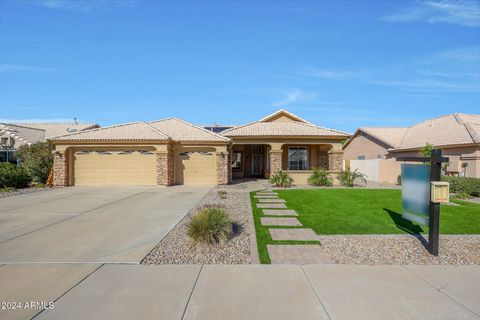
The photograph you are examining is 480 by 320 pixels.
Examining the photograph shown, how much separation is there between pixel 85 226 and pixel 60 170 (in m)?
12.9

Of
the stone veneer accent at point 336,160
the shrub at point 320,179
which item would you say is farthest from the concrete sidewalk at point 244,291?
the stone veneer accent at point 336,160

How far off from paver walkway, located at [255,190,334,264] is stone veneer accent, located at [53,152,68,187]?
1478 centimetres

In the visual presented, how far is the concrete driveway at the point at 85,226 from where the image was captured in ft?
19.4

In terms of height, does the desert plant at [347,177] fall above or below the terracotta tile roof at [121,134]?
below

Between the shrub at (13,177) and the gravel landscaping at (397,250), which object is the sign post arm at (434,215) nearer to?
the gravel landscaping at (397,250)

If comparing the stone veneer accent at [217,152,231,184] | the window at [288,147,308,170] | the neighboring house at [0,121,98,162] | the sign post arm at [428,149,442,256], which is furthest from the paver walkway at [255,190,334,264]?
the neighboring house at [0,121,98,162]

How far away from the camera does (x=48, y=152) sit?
1998 centimetres

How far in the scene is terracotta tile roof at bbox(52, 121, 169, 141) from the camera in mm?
18781

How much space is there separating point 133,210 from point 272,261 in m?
6.91

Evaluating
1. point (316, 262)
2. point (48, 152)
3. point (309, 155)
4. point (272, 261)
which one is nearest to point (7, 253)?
point (272, 261)

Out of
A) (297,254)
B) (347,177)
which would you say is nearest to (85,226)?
(297,254)

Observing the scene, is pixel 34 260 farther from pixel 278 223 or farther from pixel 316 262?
pixel 278 223

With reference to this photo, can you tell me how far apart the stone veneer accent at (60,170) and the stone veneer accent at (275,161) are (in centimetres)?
1427

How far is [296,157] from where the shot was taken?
23.4 metres
